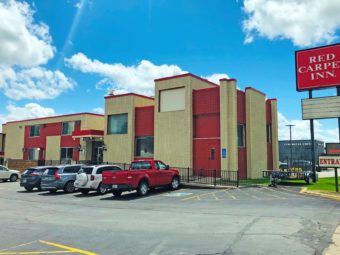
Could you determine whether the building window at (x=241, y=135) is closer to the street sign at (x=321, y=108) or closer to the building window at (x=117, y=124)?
the street sign at (x=321, y=108)

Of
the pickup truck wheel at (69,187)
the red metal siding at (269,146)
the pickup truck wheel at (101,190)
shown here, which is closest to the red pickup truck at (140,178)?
the pickup truck wheel at (101,190)

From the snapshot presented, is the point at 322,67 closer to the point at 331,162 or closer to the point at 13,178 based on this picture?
the point at 331,162

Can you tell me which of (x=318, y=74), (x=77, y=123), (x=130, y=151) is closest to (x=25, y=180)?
(x=130, y=151)

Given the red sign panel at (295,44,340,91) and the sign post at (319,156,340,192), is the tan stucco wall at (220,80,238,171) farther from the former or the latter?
the sign post at (319,156,340,192)

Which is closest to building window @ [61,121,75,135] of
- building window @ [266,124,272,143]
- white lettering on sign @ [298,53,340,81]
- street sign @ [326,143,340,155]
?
building window @ [266,124,272,143]

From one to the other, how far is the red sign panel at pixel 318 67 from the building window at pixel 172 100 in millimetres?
9114

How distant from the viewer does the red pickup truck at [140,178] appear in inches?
667

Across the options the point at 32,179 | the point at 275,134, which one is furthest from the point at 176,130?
the point at 32,179

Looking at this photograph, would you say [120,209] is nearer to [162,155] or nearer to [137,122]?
[162,155]

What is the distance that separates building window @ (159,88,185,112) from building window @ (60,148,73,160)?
14729 mm

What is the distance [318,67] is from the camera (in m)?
24.0

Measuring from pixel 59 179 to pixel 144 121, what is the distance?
11.6 metres

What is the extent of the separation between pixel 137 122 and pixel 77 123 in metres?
10.2

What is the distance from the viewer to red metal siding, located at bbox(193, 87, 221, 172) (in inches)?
1008
